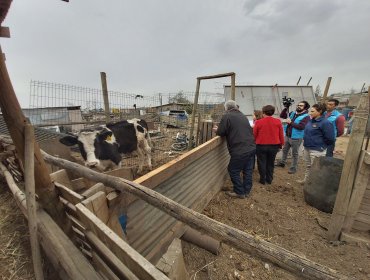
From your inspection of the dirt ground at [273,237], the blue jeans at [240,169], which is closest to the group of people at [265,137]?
the blue jeans at [240,169]

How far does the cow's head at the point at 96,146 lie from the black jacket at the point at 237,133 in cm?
250

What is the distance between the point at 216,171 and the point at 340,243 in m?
A: 2.21

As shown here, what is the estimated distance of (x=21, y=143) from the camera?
1818 mm

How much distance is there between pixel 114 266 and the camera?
144 cm

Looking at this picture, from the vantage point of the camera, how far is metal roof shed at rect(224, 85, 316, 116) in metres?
9.17

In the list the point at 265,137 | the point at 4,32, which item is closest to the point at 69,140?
the point at 4,32

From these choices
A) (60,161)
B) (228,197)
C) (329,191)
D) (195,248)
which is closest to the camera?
(60,161)

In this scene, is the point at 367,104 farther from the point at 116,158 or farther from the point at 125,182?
the point at 116,158

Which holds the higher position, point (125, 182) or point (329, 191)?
point (125, 182)

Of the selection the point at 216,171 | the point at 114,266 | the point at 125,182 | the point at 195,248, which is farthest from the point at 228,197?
the point at 114,266

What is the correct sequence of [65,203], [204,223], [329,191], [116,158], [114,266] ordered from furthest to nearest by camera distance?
[116,158] < [329,191] < [65,203] < [114,266] < [204,223]

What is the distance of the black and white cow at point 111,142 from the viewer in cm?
468

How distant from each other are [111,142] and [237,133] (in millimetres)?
2846

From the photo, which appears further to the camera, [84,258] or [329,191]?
[329,191]
